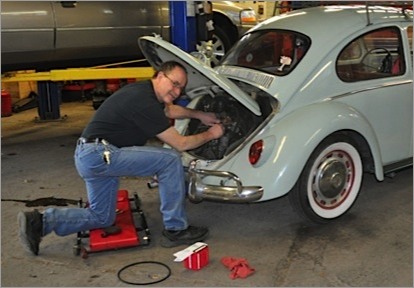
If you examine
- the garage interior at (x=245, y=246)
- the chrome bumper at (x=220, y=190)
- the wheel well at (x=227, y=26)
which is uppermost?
the wheel well at (x=227, y=26)

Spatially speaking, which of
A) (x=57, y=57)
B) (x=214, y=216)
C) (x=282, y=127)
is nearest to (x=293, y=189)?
(x=282, y=127)

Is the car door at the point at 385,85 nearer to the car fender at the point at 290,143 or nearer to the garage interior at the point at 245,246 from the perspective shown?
the car fender at the point at 290,143

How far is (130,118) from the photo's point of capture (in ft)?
12.2

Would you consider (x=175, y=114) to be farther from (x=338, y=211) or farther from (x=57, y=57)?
(x=57, y=57)

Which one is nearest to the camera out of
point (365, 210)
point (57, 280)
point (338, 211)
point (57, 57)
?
point (57, 280)

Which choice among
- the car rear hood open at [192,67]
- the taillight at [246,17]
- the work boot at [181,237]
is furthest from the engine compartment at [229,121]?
the taillight at [246,17]

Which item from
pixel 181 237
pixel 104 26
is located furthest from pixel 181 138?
pixel 104 26

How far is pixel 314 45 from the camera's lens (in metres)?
4.31

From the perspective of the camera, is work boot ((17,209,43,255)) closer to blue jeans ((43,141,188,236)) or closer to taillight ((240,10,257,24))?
blue jeans ((43,141,188,236))

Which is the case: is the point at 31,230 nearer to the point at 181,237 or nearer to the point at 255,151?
the point at 181,237

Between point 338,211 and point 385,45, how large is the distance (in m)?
1.51

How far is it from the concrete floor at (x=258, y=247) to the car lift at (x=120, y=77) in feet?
0.27

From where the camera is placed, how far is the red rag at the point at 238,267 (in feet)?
11.2

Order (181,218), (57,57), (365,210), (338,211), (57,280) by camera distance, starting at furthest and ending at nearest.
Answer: (57,57) → (365,210) → (338,211) → (181,218) → (57,280)
